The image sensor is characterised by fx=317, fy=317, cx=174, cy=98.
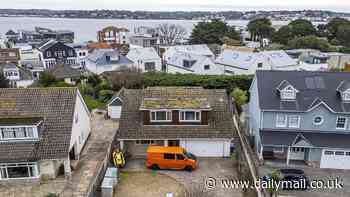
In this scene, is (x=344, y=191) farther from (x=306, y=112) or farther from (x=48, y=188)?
(x=48, y=188)

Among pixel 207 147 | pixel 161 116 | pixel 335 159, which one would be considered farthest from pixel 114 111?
pixel 335 159

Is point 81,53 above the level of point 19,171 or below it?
above

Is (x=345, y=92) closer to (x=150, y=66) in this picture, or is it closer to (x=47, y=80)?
(x=47, y=80)

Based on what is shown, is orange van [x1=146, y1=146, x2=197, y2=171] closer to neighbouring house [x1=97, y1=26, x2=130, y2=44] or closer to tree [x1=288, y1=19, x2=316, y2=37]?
tree [x1=288, y1=19, x2=316, y2=37]

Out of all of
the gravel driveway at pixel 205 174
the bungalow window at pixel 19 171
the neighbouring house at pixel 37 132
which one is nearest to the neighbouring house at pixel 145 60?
the neighbouring house at pixel 37 132

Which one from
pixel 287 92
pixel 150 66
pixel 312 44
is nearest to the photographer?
pixel 287 92

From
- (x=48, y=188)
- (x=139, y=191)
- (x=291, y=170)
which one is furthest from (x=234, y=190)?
(x=48, y=188)
